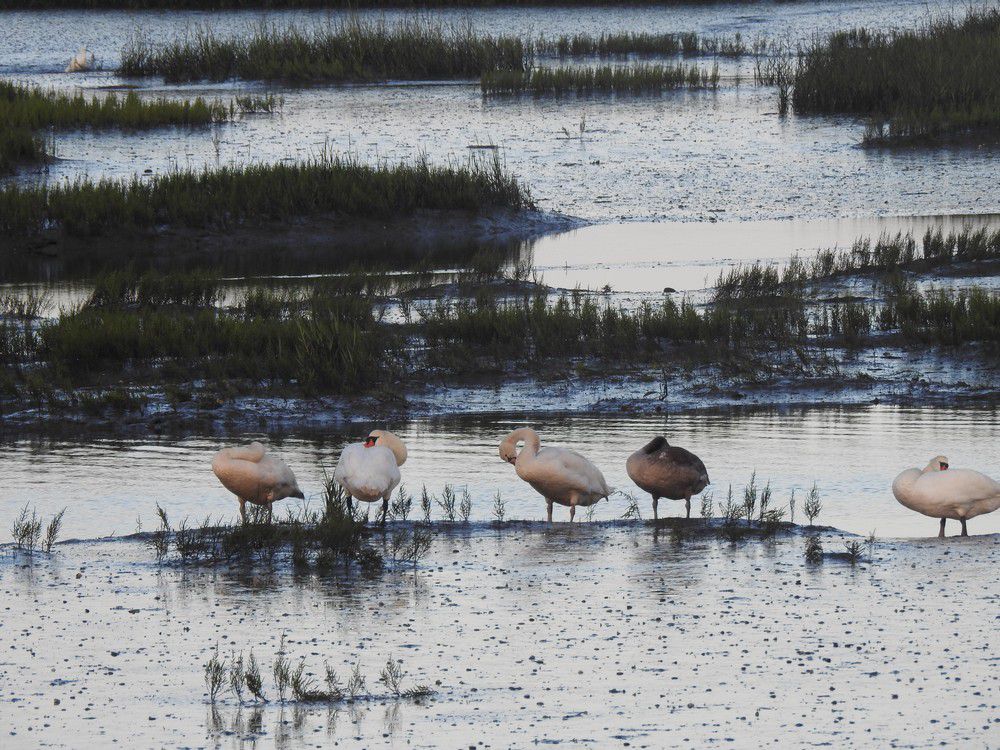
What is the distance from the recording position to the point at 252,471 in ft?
31.2

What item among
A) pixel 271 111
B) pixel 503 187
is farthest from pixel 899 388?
pixel 271 111

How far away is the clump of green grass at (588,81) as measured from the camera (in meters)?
33.8

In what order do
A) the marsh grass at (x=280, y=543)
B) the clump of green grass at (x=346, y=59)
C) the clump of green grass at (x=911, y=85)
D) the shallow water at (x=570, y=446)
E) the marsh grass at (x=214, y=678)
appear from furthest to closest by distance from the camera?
the clump of green grass at (x=346, y=59)
the clump of green grass at (x=911, y=85)
the shallow water at (x=570, y=446)
the marsh grass at (x=280, y=543)
the marsh grass at (x=214, y=678)

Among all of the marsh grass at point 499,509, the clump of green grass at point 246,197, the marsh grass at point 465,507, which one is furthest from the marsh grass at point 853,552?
the clump of green grass at point 246,197

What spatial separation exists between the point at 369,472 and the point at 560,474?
1.20m

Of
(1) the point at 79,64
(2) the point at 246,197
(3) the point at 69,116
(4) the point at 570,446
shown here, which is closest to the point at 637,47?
(1) the point at 79,64

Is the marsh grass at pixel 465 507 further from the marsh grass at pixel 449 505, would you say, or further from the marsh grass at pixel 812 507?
the marsh grass at pixel 812 507

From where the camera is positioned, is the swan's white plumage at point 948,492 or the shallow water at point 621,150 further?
the shallow water at point 621,150

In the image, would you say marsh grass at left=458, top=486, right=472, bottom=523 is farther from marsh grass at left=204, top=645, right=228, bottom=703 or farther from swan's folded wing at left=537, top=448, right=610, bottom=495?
marsh grass at left=204, top=645, right=228, bottom=703

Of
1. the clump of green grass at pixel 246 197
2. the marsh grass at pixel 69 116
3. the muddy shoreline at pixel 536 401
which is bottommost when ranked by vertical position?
the muddy shoreline at pixel 536 401

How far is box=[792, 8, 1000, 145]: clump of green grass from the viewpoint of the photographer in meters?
26.8

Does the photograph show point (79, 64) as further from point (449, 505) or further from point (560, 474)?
point (560, 474)

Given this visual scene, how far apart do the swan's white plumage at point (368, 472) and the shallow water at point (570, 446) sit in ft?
2.38

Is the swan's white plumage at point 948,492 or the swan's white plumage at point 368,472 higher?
the swan's white plumage at point 368,472
